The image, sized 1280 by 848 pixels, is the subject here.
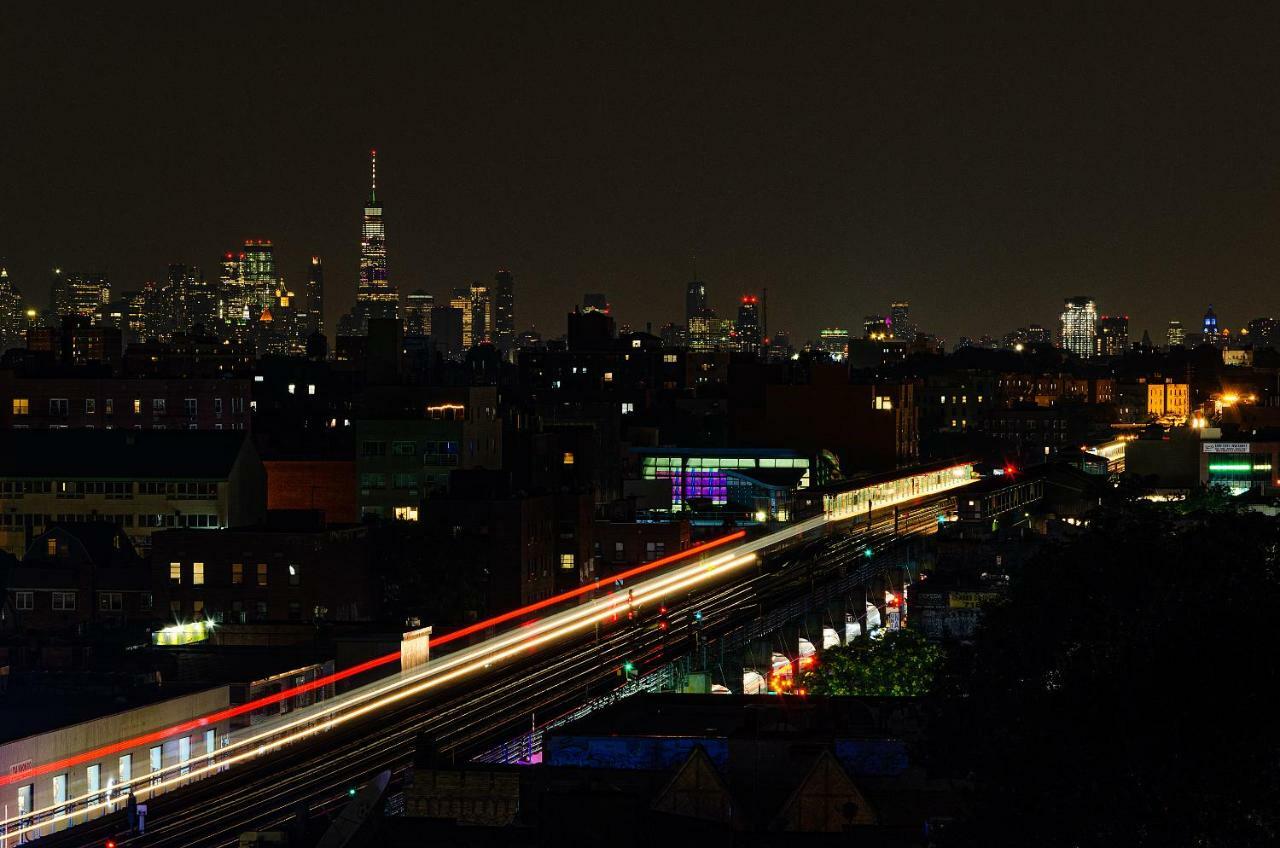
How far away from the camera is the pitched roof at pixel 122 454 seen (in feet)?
302

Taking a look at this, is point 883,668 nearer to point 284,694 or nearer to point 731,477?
point 284,694

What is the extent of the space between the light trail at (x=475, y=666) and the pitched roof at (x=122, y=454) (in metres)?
18.7

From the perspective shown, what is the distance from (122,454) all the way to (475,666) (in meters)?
30.8

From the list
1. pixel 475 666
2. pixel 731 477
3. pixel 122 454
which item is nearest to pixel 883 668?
pixel 475 666

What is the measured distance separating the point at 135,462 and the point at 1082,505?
47.6m

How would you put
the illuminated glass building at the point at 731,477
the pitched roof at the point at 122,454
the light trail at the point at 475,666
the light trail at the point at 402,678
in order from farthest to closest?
1. the illuminated glass building at the point at 731,477
2. the pitched roof at the point at 122,454
3. the light trail at the point at 475,666
4. the light trail at the point at 402,678

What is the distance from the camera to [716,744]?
34.5 metres

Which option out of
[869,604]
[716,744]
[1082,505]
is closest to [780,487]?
[1082,505]

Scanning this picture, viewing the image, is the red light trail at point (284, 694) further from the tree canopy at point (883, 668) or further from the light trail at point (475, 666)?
the tree canopy at point (883, 668)

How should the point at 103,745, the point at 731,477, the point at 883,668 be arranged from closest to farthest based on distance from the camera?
1. the point at 103,745
2. the point at 883,668
3. the point at 731,477

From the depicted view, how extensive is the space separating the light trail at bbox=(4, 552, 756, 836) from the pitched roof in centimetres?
1872

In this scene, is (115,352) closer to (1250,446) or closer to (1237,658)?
(1250,446)

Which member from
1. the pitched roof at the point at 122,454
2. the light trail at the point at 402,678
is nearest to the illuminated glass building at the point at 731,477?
the light trail at the point at 402,678

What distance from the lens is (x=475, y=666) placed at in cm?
6894
